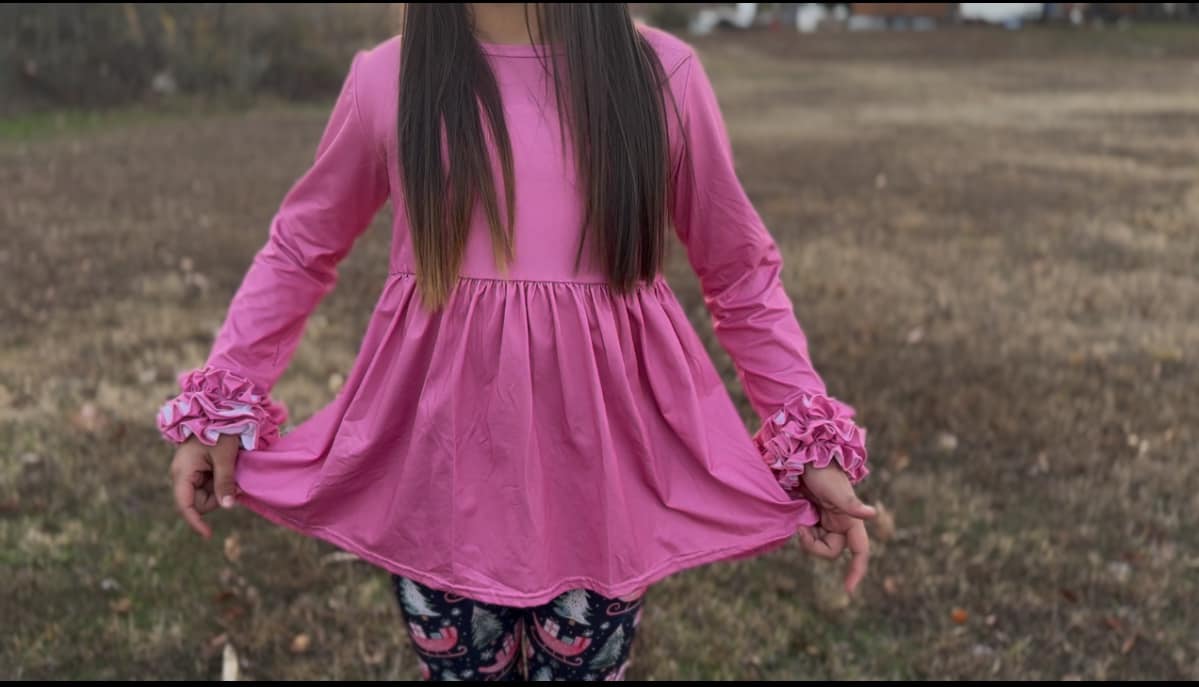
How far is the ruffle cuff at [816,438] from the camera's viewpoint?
1.54 metres

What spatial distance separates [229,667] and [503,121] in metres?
1.85

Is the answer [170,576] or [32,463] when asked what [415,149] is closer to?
[170,576]

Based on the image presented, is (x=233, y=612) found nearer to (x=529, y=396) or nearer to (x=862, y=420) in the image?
(x=529, y=396)

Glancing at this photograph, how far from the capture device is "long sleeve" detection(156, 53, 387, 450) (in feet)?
5.13

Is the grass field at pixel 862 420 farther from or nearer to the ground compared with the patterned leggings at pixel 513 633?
nearer to the ground

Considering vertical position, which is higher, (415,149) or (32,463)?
(415,149)

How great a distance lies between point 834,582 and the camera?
3.07m

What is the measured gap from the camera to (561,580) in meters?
1.59

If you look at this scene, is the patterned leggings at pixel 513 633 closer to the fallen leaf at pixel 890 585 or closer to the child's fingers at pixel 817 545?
the child's fingers at pixel 817 545

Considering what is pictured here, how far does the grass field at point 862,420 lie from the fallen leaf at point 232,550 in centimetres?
1

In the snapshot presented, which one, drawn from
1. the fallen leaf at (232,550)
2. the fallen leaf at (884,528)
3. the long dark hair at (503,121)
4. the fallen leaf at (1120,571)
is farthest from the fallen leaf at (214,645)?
the fallen leaf at (1120,571)

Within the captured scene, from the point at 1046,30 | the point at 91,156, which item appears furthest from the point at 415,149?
the point at 1046,30

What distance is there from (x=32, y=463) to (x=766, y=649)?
2733 mm

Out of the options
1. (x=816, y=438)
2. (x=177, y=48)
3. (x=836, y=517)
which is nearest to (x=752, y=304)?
(x=816, y=438)
